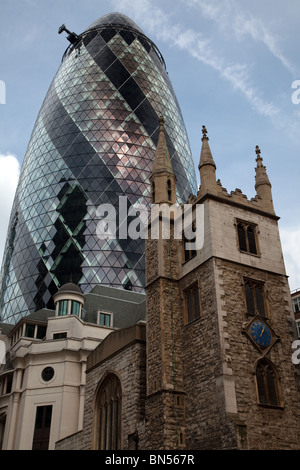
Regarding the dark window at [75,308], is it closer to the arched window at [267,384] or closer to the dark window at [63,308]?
the dark window at [63,308]

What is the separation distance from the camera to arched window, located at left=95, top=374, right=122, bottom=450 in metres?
23.7

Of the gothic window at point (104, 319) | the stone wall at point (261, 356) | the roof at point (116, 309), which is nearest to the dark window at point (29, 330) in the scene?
the roof at point (116, 309)

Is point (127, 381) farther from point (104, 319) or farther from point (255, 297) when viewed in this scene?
point (104, 319)

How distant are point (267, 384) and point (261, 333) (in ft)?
6.77

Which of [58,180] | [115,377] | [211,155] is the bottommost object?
[115,377]

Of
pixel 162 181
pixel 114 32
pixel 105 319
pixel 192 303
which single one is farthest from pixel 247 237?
pixel 114 32

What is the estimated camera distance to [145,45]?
73438 millimetres

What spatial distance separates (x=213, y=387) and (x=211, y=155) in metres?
11.7

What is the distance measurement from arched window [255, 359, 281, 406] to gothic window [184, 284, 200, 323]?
3314 millimetres

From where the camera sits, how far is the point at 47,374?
35.9 metres

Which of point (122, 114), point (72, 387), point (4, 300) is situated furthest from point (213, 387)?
point (122, 114)
